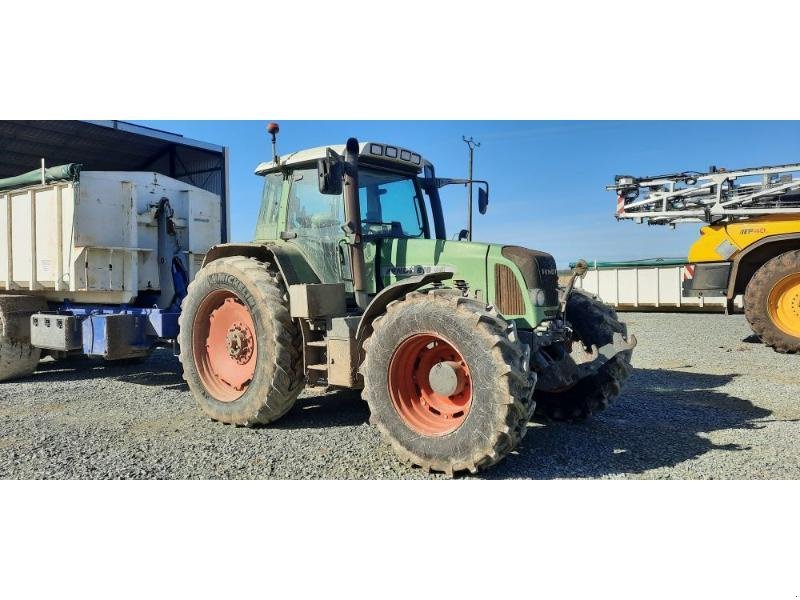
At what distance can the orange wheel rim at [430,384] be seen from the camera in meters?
4.24

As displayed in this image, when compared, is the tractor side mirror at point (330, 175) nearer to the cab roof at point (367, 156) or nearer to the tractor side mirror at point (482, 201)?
the cab roof at point (367, 156)

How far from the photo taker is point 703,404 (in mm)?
6477

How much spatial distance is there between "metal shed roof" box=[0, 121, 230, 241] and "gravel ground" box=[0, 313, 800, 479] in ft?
11.4

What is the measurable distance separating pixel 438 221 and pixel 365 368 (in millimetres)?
2085

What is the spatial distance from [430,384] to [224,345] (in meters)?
2.65

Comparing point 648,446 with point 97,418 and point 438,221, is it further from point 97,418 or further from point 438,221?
point 97,418

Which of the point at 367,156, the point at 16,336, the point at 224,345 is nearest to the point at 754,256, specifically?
the point at 367,156

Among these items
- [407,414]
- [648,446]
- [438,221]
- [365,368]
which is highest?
[438,221]

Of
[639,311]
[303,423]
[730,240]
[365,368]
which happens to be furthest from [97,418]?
[639,311]

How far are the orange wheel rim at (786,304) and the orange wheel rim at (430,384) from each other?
7830 mm

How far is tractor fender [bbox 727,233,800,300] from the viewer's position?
9.98 meters

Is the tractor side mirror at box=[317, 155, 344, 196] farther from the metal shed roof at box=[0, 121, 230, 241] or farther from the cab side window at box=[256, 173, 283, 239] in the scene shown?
the metal shed roof at box=[0, 121, 230, 241]

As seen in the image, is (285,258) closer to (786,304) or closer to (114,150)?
(114,150)

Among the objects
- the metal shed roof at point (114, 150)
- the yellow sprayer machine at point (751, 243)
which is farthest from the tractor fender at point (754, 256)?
the metal shed roof at point (114, 150)
